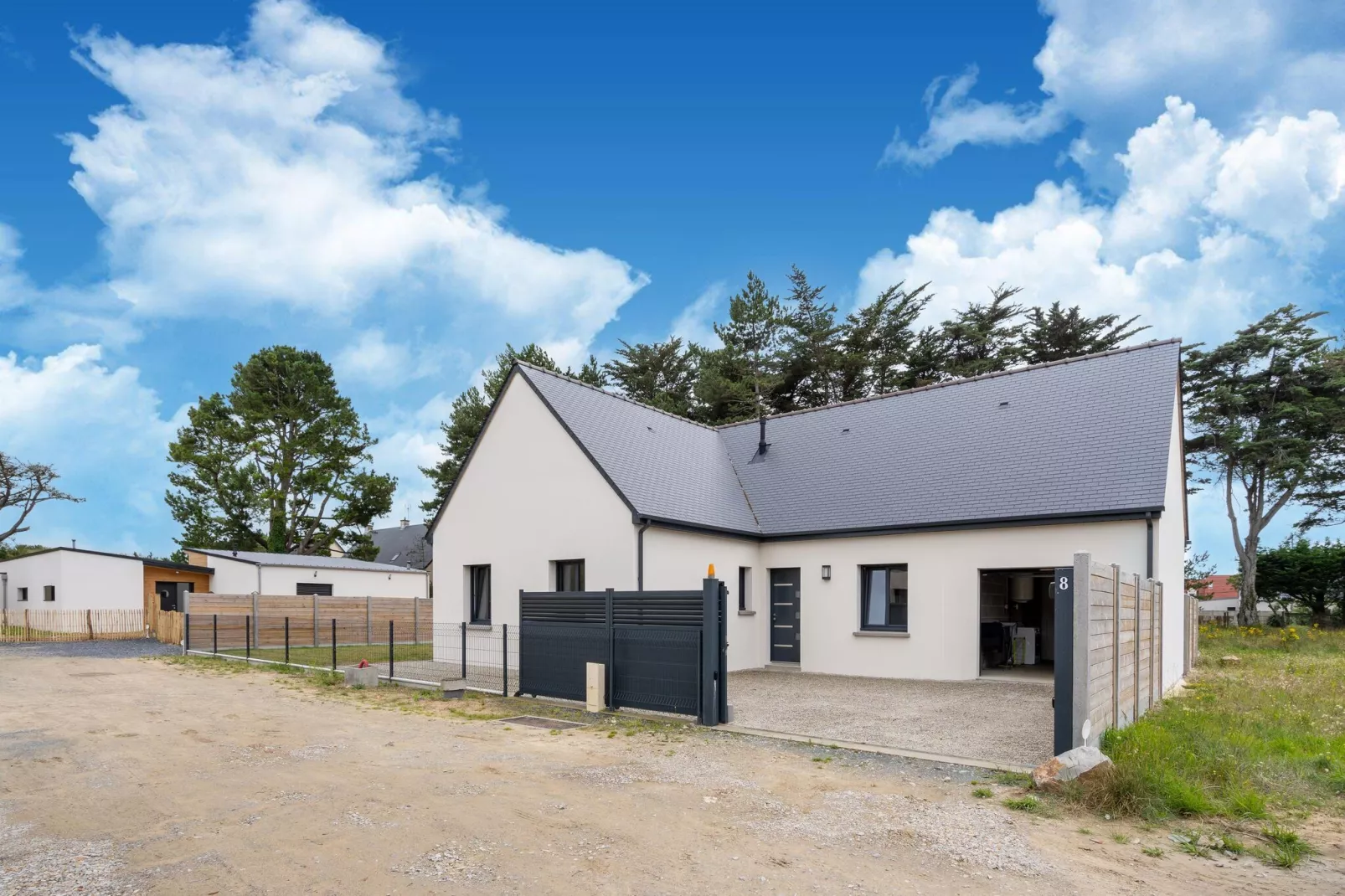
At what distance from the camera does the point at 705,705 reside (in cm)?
1036

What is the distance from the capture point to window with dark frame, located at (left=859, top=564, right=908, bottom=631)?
16469 millimetres

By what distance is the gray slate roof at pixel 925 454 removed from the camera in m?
15.2

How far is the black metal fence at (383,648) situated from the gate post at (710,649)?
11.6 feet

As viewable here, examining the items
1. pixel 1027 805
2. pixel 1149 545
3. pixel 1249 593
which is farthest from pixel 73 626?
pixel 1249 593

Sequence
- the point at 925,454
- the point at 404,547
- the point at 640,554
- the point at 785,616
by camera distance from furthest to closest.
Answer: the point at 404,547, the point at 785,616, the point at 925,454, the point at 640,554

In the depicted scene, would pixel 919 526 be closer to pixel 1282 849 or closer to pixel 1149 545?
pixel 1149 545

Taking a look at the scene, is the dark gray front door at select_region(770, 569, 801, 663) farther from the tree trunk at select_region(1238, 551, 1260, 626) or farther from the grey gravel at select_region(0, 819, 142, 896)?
the tree trunk at select_region(1238, 551, 1260, 626)

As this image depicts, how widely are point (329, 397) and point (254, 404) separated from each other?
3505mm

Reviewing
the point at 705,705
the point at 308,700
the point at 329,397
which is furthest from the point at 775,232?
the point at 329,397

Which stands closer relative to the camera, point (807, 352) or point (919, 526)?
point (919, 526)

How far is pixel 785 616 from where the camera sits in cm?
1809

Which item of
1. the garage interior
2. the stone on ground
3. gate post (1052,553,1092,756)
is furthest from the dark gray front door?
the stone on ground

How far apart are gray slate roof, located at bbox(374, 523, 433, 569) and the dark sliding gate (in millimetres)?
33077

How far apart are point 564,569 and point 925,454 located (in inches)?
315
